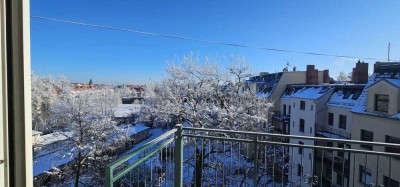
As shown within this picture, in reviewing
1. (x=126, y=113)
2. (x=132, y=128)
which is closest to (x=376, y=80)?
(x=132, y=128)

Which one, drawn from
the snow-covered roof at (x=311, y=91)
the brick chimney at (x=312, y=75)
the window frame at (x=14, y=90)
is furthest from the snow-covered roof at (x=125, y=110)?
the window frame at (x=14, y=90)

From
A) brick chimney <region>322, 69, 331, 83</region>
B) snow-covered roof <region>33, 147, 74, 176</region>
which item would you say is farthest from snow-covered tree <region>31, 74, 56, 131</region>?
brick chimney <region>322, 69, 331, 83</region>

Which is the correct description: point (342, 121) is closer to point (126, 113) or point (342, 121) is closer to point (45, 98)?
point (126, 113)

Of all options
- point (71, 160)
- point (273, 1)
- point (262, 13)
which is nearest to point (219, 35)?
point (262, 13)

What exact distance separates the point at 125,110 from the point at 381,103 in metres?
15.9

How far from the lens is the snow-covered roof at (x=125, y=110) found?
18844 millimetres

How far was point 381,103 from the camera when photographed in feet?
33.6

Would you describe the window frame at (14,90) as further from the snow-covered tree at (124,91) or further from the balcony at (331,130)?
the snow-covered tree at (124,91)

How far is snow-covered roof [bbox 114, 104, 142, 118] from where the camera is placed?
18844 millimetres

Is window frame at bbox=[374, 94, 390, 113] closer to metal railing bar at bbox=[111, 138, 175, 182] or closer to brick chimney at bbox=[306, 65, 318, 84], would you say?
brick chimney at bbox=[306, 65, 318, 84]

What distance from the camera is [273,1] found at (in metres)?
11.2

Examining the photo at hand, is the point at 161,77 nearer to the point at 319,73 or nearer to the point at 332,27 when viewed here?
the point at 332,27

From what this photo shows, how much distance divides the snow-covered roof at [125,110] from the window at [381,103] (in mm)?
13454

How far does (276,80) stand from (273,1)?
10142 mm
